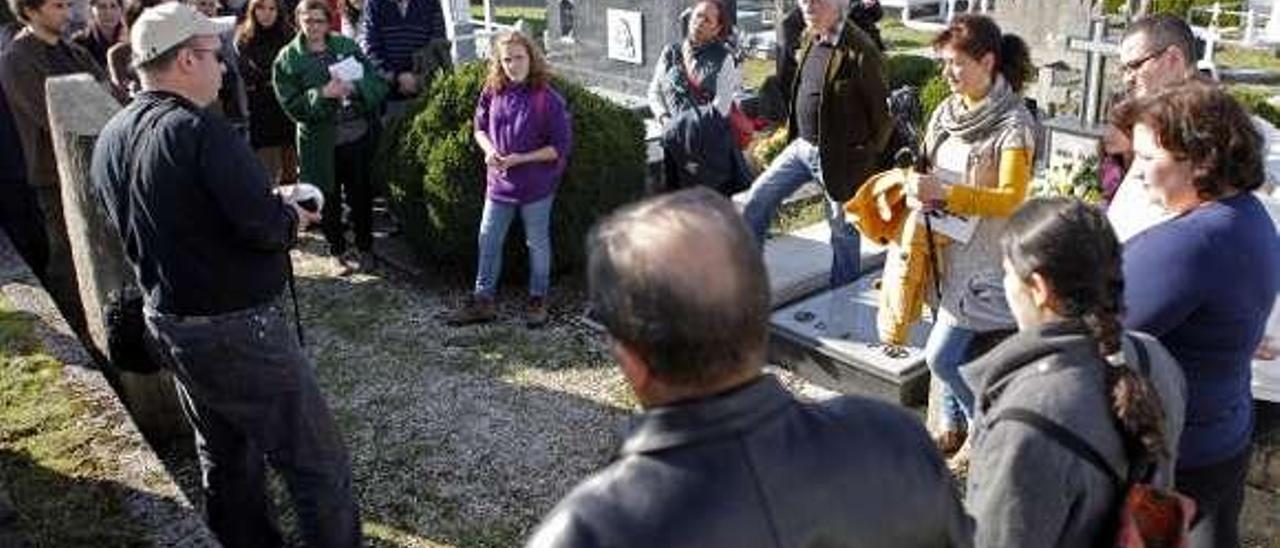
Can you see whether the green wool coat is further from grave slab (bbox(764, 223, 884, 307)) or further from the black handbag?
the black handbag

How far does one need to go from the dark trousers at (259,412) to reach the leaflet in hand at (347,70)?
10.4ft

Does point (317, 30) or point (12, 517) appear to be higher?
point (317, 30)

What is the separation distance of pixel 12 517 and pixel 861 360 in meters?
3.34

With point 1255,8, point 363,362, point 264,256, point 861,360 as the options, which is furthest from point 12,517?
point 1255,8

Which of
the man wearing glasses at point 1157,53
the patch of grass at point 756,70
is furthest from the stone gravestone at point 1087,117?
the patch of grass at point 756,70

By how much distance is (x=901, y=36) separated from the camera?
57.3 feet

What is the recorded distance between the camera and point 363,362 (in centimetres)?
586

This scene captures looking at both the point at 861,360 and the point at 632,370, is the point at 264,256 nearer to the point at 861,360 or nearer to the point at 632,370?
the point at 632,370

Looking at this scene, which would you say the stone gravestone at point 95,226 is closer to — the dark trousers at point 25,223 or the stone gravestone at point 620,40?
the dark trousers at point 25,223

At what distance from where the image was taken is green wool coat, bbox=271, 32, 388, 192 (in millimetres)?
6594

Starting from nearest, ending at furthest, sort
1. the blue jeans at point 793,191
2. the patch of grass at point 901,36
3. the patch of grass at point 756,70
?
the blue jeans at point 793,191, the patch of grass at point 756,70, the patch of grass at point 901,36

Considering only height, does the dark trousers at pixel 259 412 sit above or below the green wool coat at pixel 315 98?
below

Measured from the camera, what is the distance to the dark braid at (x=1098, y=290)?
2.08 metres

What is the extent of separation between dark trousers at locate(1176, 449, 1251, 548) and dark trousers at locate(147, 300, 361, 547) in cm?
241
